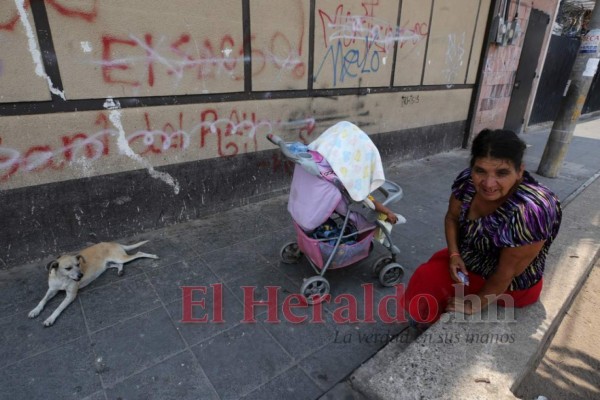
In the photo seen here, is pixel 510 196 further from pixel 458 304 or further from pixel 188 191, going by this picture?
pixel 188 191

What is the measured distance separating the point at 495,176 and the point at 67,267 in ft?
9.98

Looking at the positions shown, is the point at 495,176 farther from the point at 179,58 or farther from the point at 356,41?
the point at 356,41

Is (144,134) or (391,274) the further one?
(144,134)

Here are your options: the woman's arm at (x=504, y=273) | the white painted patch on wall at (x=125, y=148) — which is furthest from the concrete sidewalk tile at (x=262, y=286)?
the white painted patch on wall at (x=125, y=148)

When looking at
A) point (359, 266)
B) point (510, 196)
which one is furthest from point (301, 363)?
point (510, 196)

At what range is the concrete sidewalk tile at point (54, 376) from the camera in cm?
208

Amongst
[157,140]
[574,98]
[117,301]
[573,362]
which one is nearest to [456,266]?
[573,362]

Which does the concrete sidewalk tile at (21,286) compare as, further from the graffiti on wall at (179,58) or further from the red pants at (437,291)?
the red pants at (437,291)

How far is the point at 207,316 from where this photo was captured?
2.72 m

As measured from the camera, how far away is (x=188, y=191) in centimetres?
412

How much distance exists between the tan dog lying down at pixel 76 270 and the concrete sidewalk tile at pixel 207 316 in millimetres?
748

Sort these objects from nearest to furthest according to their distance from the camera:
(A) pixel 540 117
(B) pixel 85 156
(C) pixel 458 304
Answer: (C) pixel 458 304
(B) pixel 85 156
(A) pixel 540 117

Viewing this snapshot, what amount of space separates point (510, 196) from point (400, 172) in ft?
14.9

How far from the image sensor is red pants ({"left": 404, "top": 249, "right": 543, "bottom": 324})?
235 centimetres
